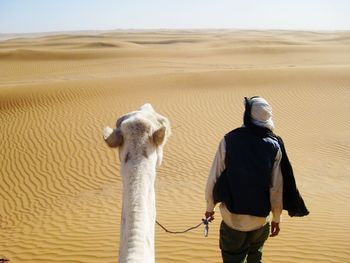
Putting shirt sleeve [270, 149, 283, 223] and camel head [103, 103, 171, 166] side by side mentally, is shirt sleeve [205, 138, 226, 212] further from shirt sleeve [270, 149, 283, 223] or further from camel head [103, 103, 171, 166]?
camel head [103, 103, 171, 166]

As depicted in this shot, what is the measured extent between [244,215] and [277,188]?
355 millimetres

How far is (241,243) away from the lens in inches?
128

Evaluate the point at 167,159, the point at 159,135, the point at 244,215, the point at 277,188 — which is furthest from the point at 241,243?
the point at 167,159

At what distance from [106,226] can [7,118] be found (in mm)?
9618

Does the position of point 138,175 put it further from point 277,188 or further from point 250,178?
point 277,188

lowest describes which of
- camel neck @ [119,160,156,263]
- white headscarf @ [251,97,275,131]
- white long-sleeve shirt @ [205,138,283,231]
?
Result: camel neck @ [119,160,156,263]

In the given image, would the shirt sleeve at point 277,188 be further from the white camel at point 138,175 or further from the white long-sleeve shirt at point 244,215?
the white camel at point 138,175

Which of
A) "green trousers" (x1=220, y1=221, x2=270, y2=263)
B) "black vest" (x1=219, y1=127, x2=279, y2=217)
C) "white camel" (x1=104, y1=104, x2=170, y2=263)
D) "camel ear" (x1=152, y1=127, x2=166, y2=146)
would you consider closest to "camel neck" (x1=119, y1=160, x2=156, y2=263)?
"white camel" (x1=104, y1=104, x2=170, y2=263)

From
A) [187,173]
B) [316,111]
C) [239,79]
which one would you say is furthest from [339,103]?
[187,173]

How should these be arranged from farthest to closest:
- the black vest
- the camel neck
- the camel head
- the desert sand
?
the desert sand
the black vest
the camel head
the camel neck

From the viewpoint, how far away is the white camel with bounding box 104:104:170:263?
5.12 ft

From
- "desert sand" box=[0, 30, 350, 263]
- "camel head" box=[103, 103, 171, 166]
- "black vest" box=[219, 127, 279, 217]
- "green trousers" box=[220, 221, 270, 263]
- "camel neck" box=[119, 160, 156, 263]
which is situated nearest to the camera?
"camel neck" box=[119, 160, 156, 263]

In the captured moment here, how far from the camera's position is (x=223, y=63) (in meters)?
32.8

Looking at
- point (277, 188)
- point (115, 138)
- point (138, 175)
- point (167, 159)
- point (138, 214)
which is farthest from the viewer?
point (167, 159)
